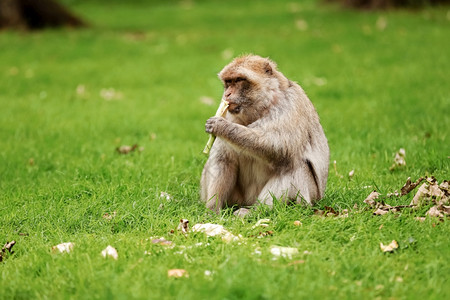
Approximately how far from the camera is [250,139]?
16.1 feet

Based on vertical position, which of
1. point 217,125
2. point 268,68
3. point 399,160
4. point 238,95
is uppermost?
point 268,68

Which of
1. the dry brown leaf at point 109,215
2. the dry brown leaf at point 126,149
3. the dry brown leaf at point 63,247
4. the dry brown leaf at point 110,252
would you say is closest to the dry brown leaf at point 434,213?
the dry brown leaf at point 110,252

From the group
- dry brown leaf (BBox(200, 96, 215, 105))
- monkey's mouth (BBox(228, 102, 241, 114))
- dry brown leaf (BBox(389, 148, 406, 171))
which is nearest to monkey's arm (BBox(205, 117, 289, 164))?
monkey's mouth (BBox(228, 102, 241, 114))

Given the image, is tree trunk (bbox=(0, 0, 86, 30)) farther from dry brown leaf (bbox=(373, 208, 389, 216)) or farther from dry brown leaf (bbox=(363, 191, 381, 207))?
dry brown leaf (bbox=(373, 208, 389, 216))

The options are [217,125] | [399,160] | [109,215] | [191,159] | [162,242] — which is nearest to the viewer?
[162,242]

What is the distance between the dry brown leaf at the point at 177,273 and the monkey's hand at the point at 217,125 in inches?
56.6

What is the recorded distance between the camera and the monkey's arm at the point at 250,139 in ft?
16.2

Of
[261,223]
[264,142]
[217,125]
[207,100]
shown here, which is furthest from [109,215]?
[207,100]

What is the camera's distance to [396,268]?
13.0 feet

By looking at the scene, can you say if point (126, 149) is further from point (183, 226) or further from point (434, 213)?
point (434, 213)

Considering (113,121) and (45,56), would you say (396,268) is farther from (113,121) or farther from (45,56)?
(45,56)

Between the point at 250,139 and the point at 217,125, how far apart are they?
294mm

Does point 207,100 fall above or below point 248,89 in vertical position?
below

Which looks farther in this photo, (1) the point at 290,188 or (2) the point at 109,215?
(2) the point at 109,215
